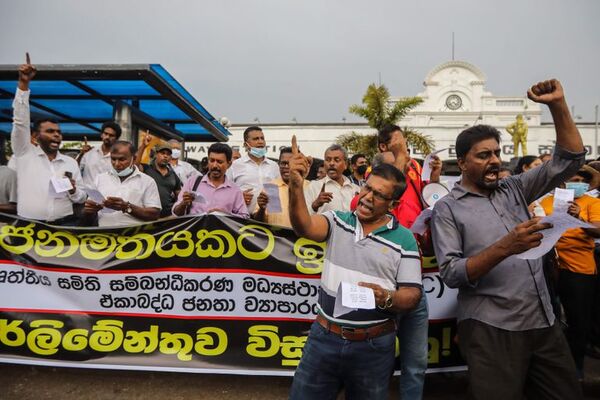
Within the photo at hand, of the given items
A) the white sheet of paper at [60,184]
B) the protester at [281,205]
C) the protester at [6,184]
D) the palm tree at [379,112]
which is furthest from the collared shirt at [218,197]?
the palm tree at [379,112]

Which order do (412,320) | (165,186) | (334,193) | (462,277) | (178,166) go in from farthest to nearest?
(178,166) → (165,186) → (334,193) → (412,320) → (462,277)

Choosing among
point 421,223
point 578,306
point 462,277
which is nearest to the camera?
point 462,277

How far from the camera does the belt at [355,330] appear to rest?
2250mm

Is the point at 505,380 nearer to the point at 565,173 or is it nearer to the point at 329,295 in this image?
the point at 329,295

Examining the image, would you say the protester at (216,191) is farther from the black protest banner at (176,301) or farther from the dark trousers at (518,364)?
the dark trousers at (518,364)

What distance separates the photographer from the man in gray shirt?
2.34 m

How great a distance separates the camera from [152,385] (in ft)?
12.4

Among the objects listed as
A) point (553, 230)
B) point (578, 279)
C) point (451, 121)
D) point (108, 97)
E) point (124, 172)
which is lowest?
point (578, 279)

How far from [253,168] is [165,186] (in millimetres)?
1557

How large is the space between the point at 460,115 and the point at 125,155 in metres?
51.7

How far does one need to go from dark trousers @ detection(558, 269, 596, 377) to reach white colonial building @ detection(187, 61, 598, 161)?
35.4 metres

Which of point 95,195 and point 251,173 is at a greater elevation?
point 251,173

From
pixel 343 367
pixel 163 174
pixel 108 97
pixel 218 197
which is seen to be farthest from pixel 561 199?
pixel 108 97

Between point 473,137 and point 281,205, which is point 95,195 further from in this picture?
point 473,137
